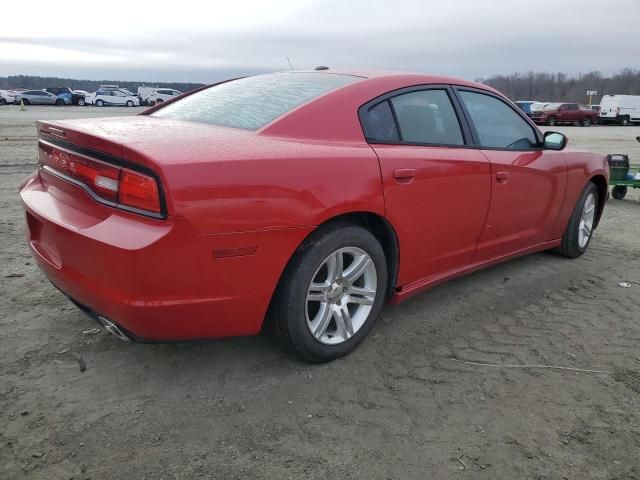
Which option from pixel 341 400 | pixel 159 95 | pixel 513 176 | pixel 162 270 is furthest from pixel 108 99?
pixel 341 400

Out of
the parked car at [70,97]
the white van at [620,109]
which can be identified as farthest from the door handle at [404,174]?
the parked car at [70,97]

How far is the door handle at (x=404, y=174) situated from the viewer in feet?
9.61

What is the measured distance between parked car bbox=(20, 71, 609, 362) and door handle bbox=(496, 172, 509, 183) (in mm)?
15

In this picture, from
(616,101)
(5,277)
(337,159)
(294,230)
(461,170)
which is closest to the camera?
(294,230)

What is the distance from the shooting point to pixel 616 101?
37688 mm

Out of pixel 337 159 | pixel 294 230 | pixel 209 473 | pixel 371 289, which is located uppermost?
pixel 337 159

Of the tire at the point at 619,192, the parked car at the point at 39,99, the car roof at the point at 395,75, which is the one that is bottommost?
the tire at the point at 619,192

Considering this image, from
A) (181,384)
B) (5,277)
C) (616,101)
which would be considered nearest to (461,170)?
(181,384)

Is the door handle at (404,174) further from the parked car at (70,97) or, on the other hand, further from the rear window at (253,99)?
the parked car at (70,97)

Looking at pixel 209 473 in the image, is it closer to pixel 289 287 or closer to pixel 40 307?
pixel 289 287

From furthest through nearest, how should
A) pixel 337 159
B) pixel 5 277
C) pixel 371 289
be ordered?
pixel 5 277, pixel 371 289, pixel 337 159

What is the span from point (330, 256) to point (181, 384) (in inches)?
37.7

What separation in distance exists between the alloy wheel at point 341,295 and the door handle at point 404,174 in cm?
45

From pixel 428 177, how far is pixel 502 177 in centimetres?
81
